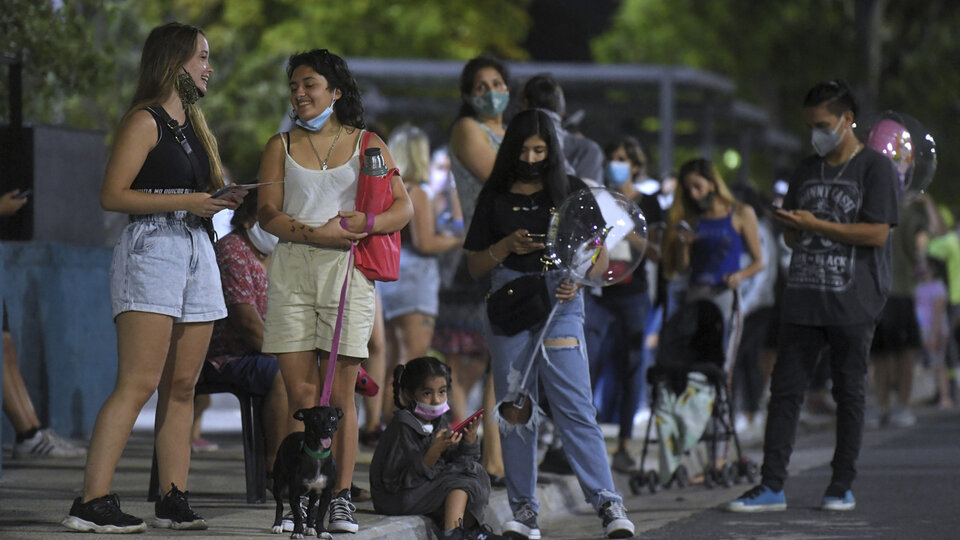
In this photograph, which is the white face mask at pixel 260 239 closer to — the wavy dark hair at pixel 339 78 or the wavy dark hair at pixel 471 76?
the wavy dark hair at pixel 471 76

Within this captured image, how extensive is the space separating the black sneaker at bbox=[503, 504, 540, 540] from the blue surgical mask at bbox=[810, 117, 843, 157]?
2654 mm

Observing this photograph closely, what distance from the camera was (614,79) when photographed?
2302cm

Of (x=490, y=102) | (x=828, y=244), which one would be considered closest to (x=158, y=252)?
(x=490, y=102)

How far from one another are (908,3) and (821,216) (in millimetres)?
34536

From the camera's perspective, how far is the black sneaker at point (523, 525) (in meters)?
7.67

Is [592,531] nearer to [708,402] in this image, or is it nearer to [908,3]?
[708,402]

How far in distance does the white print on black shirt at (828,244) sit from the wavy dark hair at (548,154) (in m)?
1.88

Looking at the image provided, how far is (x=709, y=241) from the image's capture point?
10852 millimetres

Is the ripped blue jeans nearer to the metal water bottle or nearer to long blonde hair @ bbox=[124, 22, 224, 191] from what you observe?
the metal water bottle

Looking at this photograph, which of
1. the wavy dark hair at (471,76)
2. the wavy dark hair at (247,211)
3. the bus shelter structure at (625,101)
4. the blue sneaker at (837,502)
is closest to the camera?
the wavy dark hair at (247,211)

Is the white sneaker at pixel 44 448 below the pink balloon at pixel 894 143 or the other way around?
below

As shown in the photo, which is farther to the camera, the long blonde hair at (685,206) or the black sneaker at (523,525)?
the long blonde hair at (685,206)

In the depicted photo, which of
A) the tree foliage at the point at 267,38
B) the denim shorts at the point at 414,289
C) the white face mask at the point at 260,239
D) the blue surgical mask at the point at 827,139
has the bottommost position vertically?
the denim shorts at the point at 414,289

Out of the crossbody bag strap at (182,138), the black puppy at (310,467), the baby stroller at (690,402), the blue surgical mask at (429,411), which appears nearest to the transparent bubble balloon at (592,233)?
the blue surgical mask at (429,411)
